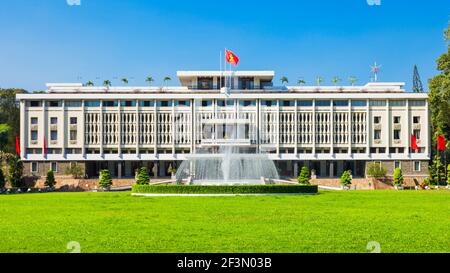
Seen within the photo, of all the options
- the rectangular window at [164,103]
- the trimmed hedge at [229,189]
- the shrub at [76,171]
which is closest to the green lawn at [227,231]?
the trimmed hedge at [229,189]

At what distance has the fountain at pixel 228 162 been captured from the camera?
5828cm

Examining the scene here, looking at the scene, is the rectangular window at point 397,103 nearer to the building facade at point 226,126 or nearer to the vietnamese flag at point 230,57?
the building facade at point 226,126

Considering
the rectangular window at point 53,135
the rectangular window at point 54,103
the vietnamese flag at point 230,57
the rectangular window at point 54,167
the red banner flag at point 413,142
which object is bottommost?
the rectangular window at point 54,167

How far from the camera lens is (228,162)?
58.4 meters

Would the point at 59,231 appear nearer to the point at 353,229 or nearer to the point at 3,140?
the point at 353,229

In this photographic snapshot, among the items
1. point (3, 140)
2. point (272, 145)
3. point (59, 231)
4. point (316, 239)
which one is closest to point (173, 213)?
point (59, 231)

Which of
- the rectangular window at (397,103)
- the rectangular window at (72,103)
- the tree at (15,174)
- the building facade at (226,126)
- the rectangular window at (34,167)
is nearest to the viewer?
the tree at (15,174)

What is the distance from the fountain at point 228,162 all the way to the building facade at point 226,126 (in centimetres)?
37

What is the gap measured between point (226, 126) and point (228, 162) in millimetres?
28113

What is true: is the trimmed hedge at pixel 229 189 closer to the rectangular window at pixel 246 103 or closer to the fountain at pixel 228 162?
the fountain at pixel 228 162

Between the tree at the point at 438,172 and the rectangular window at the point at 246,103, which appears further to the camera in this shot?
the rectangular window at the point at 246,103

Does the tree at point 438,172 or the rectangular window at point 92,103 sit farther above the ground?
the rectangular window at point 92,103

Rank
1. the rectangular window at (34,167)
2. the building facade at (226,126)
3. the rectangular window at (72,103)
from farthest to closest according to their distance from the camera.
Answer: the rectangular window at (72,103) → the building facade at (226,126) → the rectangular window at (34,167)

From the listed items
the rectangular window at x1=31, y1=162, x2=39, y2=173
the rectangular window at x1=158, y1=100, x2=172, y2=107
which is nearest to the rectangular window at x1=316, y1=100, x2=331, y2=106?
the rectangular window at x1=158, y1=100, x2=172, y2=107
